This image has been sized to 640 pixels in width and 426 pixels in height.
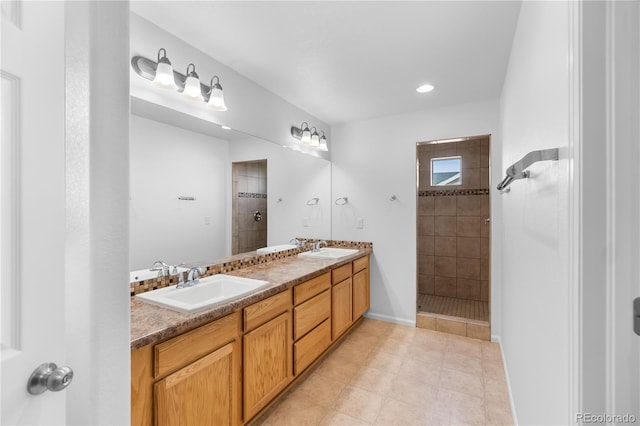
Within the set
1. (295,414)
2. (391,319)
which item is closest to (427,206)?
(391,319)

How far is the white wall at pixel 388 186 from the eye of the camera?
3.12m

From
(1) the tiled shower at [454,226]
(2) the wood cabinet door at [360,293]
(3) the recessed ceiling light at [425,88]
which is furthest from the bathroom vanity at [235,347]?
(1) the tiled shower at [454,226]

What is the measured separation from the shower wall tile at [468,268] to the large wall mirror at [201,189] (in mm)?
2401

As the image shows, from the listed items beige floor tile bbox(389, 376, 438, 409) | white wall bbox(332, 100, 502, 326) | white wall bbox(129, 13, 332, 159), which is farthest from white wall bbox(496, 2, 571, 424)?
white wall bbox(129, 13, 332, 159)

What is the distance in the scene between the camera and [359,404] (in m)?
1.94

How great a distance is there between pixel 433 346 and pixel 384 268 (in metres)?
0.95

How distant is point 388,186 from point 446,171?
1.26 meters

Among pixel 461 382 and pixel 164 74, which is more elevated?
pixel 164 74

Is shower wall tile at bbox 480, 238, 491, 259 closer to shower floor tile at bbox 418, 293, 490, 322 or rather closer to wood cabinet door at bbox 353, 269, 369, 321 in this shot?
shower floor tile at bbox 418, 293, 490, 322

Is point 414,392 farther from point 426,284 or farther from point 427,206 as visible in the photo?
point 427,206

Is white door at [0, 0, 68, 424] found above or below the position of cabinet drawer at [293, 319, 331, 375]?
above

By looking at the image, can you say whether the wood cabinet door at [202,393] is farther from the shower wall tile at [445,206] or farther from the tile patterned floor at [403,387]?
the shower wall tile at [445,206]

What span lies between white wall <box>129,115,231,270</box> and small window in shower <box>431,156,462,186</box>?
3.02m

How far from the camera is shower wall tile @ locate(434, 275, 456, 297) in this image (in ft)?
13.3
